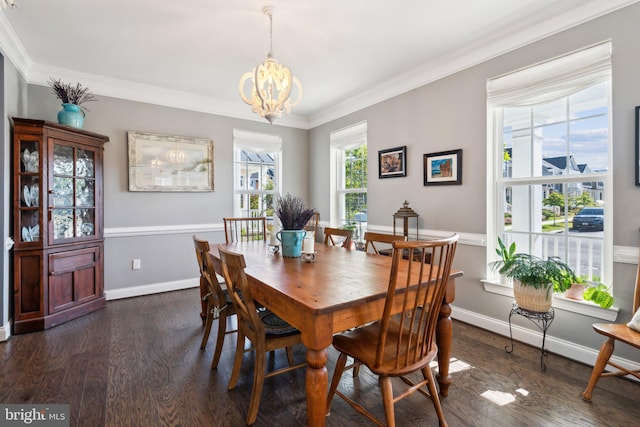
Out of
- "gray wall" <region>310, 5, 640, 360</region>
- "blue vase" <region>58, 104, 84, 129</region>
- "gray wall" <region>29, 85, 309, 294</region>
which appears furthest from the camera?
"gray wall" <region>29, 85, 309, 294</region>

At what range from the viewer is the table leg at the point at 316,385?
1.23 meters

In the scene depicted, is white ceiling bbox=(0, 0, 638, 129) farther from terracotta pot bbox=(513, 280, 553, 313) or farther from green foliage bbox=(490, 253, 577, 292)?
terracotta pot bbox=(513, 280, 553, 313)

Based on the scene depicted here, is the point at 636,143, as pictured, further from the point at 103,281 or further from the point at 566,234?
the point at 103,281

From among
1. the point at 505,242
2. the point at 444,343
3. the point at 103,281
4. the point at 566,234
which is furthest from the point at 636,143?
the point at 103,281

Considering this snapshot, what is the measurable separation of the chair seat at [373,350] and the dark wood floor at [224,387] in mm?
460

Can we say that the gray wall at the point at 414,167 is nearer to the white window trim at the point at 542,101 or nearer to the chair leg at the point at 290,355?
the white window trim at the point at 542,101

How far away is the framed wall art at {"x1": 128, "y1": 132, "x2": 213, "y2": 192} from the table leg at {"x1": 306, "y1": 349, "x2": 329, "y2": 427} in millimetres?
3514

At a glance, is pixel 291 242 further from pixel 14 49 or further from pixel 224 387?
pixel 14 49

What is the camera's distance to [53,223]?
295 centimetres

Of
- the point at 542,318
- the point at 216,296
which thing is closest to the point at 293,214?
the point at 216,296

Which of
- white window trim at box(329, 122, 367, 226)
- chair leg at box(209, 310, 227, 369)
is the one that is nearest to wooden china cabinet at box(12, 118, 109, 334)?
chair leg at box(209, 310, 227, 369)

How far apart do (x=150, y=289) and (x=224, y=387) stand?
253 centimetres

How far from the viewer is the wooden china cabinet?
Answer: 2766 mm

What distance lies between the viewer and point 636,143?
1.97 metres
